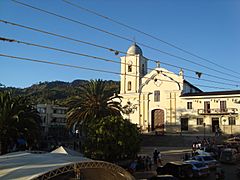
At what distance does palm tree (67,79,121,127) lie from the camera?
3497 centimetres

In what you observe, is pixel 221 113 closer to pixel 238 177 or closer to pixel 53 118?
pixel 238 177

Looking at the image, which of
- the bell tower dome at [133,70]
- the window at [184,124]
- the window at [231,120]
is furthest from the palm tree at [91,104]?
the bell tower dome at [133,70]

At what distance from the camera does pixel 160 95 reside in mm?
60812

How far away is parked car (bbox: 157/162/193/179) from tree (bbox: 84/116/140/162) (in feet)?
12.6

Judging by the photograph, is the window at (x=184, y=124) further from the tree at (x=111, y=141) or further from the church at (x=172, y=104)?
the tree at (x=111, y=141)

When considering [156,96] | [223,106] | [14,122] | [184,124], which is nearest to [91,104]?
[14,122]

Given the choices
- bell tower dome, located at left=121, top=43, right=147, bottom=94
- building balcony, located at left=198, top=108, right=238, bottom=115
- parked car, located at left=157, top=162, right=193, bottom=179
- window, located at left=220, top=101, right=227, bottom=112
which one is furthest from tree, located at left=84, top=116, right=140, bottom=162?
bell tower dome, located at left=121, top=43, right=147, bottom=94

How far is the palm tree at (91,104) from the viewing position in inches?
1377

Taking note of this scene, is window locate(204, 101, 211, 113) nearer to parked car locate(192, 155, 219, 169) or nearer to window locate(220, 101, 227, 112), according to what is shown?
window locate(220, 101, 227, 112)

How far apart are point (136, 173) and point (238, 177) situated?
7.49 metres

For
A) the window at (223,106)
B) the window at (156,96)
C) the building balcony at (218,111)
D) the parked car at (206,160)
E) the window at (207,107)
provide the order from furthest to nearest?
1. the window at (156,96)
2. the window at (207,107)
3. the window at (223,106)
4. the building balcony at (218,111)
5. the parked car at (206,160)

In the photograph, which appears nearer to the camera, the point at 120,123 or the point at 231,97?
the point at 120,123

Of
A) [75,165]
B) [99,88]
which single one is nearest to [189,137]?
[99,88]

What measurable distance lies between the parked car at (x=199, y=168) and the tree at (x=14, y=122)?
1554cm
